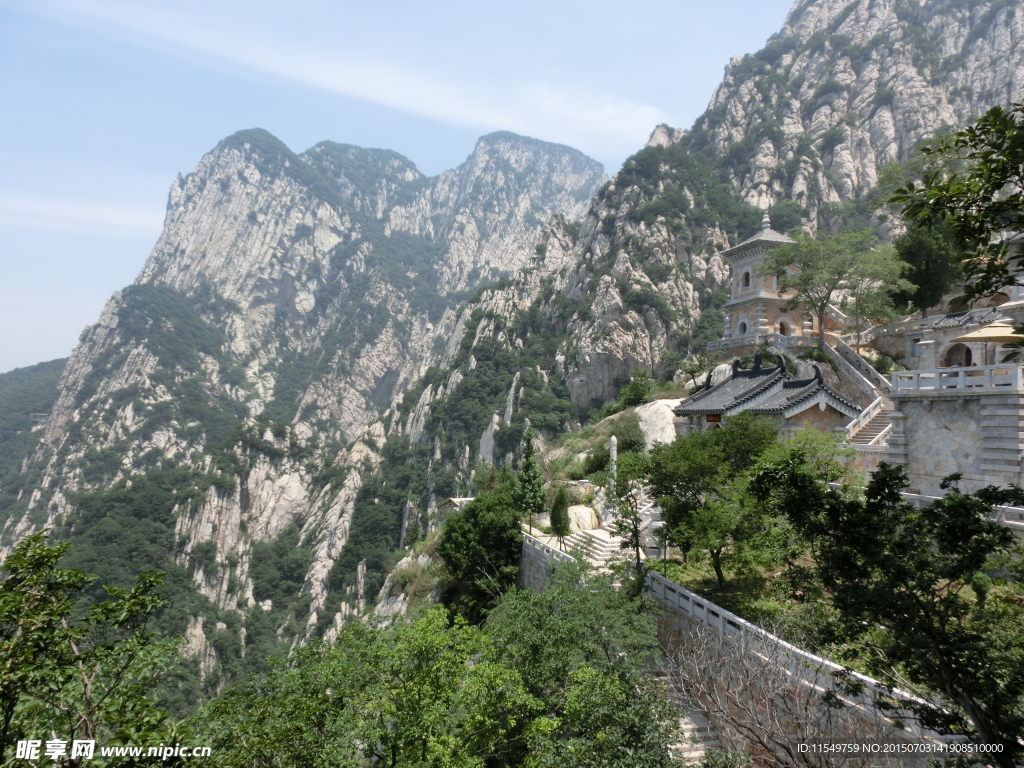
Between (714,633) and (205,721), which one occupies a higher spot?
(714,633)

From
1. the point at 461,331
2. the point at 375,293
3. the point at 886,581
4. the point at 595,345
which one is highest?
the point at 375,293

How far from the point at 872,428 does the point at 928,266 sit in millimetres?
16192

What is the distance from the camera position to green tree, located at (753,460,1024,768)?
624 centimetres

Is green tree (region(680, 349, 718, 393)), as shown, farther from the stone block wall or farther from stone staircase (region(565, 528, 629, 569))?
the stone block wall

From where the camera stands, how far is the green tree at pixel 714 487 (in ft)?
49.5

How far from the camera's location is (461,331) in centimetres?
10588

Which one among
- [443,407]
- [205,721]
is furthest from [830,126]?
[205,721]

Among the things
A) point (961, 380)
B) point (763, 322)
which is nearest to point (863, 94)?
point (763, 322)

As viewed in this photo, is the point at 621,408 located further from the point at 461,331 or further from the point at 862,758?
the point at 461,331

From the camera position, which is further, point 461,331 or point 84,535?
point 461,331

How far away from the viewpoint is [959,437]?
16.5 metres

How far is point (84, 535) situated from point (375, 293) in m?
132

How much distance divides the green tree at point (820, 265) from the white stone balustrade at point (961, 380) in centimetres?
1560

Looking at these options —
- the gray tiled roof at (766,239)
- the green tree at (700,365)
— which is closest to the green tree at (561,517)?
the green tree at (700,365)
